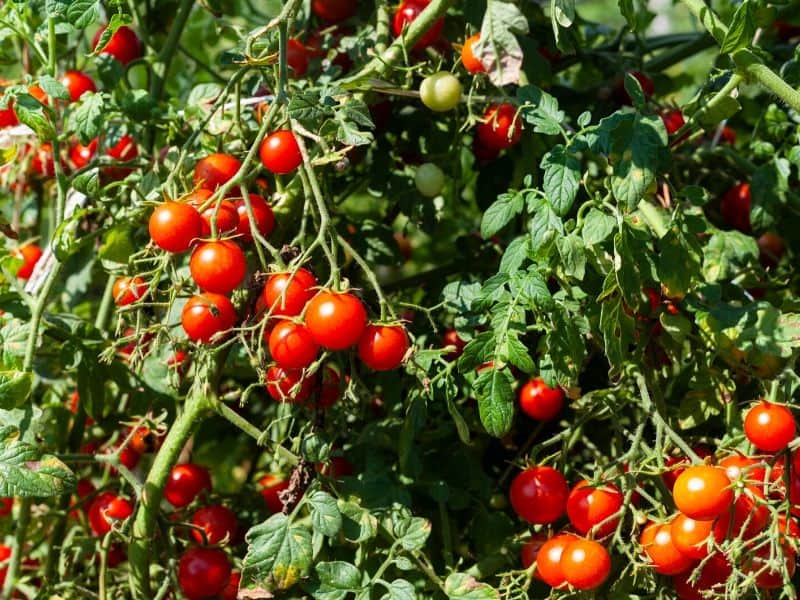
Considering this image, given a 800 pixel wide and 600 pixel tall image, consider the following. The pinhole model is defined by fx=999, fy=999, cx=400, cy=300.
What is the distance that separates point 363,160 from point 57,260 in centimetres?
52

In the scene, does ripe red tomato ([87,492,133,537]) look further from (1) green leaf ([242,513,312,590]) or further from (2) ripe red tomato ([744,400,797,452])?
(2) ripe red tomato ([744,400,797,452])

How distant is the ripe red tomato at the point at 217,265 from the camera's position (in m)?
0.99

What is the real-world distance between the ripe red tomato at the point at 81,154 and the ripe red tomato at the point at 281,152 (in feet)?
1.52

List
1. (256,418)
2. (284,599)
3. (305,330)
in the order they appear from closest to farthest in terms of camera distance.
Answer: (305,330) → (284,599) → (256,418)

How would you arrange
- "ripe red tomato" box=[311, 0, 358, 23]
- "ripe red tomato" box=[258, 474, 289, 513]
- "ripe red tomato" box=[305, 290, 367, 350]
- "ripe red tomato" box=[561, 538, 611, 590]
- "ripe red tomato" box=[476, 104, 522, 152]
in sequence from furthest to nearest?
1. "ripe red tomato" box=[311, 0, 358, 23]
2. "ripe red tomato" box=[258, 474, 289, 513]
3. "ripe red tomato" box=[476, 104, 522, 152]
4. "ripe red tomato" box=[561, 538, 611, 590]
5. "ripe red tomato" box=[305, 290, 367, 350]

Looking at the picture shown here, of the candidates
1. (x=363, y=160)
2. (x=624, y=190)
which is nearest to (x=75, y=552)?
(x=363, y=160)

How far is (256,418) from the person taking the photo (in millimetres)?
1646

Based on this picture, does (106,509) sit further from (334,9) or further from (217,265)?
(334,9)

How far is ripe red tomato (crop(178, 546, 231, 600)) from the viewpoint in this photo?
1.21 meters

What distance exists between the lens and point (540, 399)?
1.26 metres

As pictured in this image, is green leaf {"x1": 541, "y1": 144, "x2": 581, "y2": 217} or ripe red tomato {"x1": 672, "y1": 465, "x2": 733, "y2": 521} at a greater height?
green leaf {"x1": 541, "y1": 144, "x2": 581, "y2": 217}

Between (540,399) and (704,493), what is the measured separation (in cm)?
32

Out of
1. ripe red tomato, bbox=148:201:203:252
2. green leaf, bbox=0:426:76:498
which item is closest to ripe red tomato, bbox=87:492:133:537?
green leaf, bbox=0:426:76:498

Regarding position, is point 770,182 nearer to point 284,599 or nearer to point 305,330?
point 305,330
